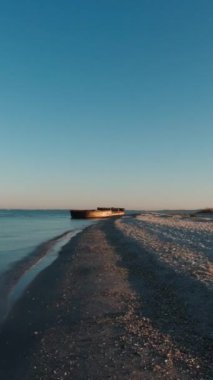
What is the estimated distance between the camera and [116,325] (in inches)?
394

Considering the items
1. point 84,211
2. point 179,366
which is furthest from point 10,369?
point 84,211

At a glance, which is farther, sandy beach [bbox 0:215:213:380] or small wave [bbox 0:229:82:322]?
small wave [bbox 0:229:82:322]

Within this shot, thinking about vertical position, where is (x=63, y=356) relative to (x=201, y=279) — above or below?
below

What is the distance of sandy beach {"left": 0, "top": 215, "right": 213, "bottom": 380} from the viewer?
7.65 metres

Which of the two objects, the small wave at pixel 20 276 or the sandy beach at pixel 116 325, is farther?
the small wave at pixel 20 276

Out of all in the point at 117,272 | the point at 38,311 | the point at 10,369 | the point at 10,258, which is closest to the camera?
the point at 10,369

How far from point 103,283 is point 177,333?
251 inches

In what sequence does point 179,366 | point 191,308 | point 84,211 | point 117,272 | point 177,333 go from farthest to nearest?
1. point 84,211
2. point 117,272
3. point 191,308
4. point 177,333
5. point 179,366

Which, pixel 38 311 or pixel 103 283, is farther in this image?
pixel 103 283

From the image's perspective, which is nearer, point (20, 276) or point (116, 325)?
point (116, 325)

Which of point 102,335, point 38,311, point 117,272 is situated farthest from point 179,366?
point 117,272

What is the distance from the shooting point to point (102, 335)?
368 inches

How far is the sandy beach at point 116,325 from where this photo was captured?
7.65 metres

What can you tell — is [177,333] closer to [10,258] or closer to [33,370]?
[33,370]
